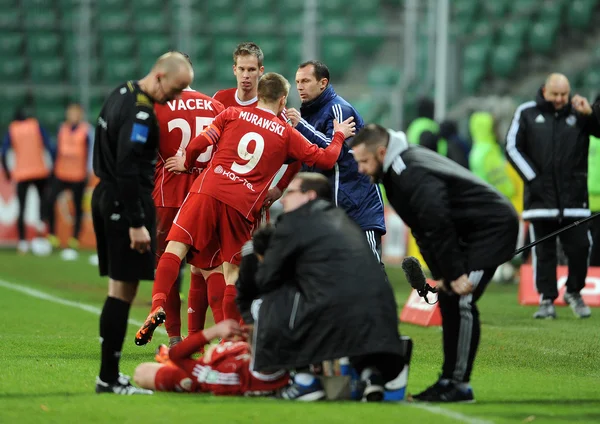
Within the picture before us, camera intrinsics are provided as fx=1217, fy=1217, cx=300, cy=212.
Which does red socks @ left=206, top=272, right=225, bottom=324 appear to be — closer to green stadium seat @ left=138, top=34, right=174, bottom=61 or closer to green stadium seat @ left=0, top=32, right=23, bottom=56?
green stadium seat @ left=138, top=34, right=174, bottom=61

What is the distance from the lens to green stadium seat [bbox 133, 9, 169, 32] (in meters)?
26.4

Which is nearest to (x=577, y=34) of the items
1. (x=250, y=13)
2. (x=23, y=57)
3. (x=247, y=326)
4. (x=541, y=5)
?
(x=541, y=5)

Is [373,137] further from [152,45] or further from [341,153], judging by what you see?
[152,45]

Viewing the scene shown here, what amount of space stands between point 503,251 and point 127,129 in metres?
2.22

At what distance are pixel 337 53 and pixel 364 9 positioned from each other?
5.00ft

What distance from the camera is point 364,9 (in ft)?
86.9

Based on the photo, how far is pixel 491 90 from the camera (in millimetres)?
24703

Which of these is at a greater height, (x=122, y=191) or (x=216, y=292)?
(x=122, y=191)

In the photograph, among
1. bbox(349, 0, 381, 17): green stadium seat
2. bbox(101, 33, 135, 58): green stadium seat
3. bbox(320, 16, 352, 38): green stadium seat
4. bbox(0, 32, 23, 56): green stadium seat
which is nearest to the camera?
bbox(320, 16, 352, 38): green stadium seat

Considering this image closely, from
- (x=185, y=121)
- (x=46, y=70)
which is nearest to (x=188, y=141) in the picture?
(x=185, y=121)

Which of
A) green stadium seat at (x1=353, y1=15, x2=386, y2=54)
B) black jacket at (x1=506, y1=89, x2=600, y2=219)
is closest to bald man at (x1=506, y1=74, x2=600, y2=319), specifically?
black jacket at (x1=506, y1=89, x2=600, y2=219)

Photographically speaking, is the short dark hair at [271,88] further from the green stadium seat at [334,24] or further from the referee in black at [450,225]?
the green stadium seat at [334,24]

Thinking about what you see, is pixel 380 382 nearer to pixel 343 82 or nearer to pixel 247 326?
pixel 247 326

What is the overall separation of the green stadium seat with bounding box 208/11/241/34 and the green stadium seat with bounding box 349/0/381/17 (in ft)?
8.28
